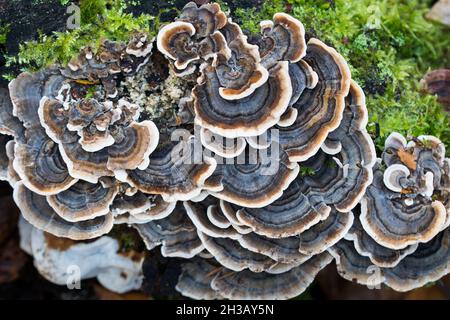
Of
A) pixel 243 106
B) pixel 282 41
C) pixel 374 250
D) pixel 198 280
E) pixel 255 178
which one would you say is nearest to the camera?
pixel 243 106

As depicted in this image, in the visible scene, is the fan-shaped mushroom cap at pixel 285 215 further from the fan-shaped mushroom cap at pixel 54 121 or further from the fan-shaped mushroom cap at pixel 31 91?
the fan-shaped mushroom cap at pixel 31 91

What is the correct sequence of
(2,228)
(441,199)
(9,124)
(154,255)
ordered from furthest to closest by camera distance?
(2,228) < (154,255) < (441,199) < (9,124)

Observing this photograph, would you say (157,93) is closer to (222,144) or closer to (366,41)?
(222,144)

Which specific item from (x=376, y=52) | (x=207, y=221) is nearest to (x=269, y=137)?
(x=207, y=221)

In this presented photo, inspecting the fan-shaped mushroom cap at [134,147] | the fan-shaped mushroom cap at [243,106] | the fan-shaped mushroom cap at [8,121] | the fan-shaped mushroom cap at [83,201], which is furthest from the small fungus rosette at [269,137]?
the fan-shaped mushroom cap at [8,121]

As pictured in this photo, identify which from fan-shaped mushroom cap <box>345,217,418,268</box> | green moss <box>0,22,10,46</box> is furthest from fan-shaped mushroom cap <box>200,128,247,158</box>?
green moss <box>0,22,10,46</box>

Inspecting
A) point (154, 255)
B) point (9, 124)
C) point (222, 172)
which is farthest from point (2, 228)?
point (222, 172)

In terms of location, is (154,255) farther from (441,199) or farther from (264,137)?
(441,199)

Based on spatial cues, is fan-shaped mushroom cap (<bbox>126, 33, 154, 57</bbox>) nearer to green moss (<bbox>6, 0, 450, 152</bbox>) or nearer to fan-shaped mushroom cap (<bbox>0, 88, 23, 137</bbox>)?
green moss (<bbox>6, 0, 450, 152</bbox>)
